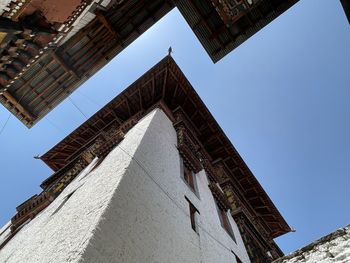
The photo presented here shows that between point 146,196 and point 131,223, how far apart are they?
96cm

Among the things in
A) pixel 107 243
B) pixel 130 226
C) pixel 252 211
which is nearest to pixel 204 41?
pixel 130 226

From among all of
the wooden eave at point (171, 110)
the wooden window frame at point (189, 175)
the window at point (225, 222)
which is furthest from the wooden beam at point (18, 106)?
the window at point (225, 222)

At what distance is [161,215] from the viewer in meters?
5.27

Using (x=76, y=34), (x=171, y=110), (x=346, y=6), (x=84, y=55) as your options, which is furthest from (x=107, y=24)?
(x=346, y=6)

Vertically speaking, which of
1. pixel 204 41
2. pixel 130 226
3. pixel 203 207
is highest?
pixel 204 41

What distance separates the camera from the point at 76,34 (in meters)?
8.59

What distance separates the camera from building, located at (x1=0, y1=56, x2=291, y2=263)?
4000 millimetres

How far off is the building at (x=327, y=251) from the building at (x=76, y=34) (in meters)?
5.25

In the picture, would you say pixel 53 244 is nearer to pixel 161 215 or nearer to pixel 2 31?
pixel 161 215

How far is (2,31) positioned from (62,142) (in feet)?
38.9

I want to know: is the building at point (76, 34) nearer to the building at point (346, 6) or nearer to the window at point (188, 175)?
the window at point (188, 175)

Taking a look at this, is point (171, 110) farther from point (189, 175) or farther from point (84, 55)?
point (84, 55)

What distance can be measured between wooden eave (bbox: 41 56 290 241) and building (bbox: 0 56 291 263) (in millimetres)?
54

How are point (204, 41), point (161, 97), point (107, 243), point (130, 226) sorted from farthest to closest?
1. point (161, 97)
2. point (204, 41)
3. point (130, 226)
4. point (107, 243)
